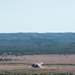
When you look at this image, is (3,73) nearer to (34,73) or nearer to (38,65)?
(34,73)

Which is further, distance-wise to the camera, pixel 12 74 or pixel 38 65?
pixel 38 65

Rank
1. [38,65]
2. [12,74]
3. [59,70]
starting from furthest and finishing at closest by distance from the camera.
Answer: [38,65] → [59,70] → [12,74]

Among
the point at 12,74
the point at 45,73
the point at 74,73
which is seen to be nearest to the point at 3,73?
the point at 12,74

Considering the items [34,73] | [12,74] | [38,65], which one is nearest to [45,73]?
[34,73]

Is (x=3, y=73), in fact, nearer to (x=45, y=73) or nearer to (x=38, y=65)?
(x=45, y=73)

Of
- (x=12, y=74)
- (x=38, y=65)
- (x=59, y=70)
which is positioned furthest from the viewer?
(x=38, y=65)

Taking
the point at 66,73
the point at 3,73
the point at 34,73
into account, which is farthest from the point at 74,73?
the point at 3,73

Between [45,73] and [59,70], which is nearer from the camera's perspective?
[45,73]

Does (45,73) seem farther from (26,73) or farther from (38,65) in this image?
(38,65)
